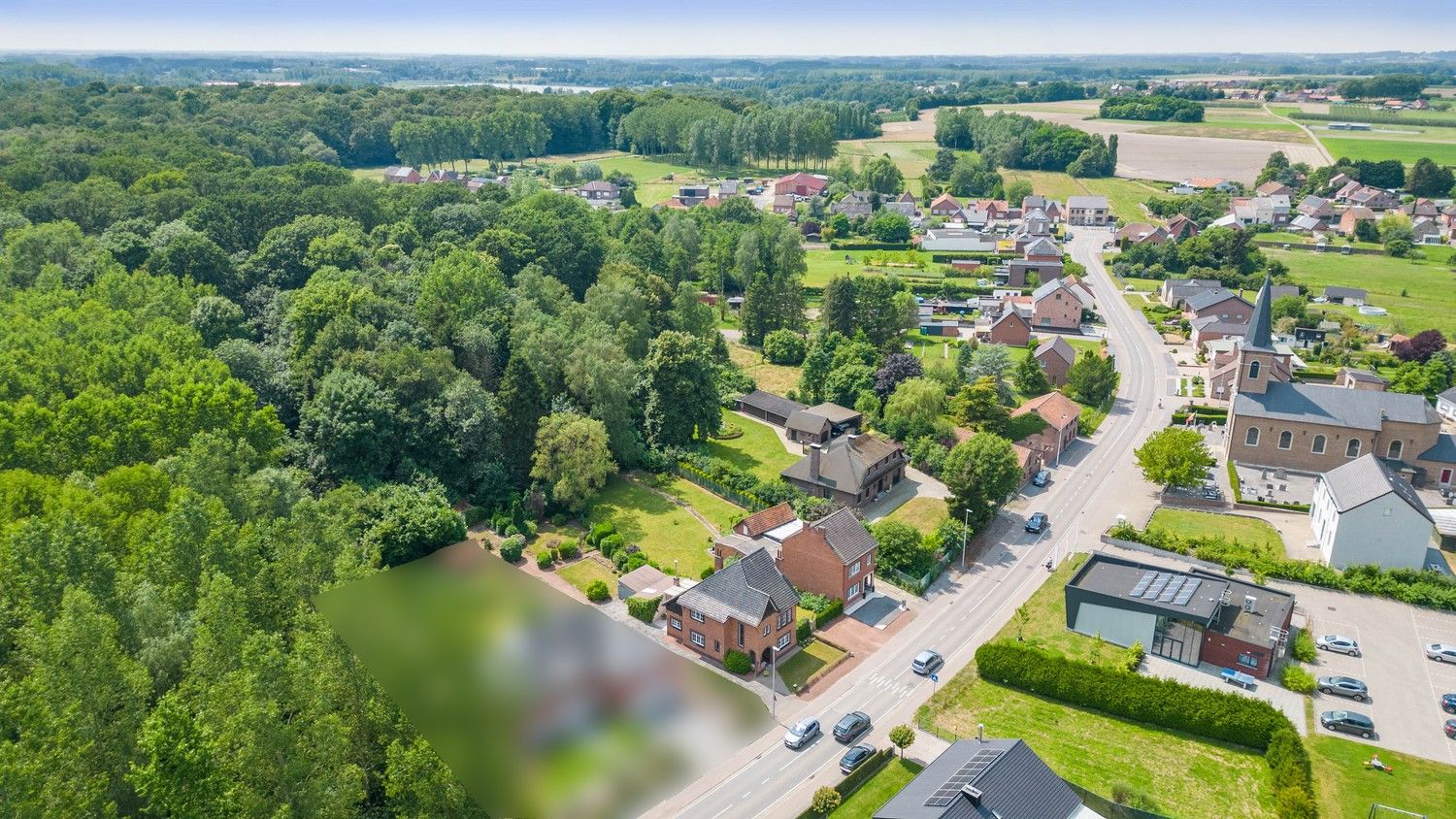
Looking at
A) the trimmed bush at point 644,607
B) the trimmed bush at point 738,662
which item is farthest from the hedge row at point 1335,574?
the trimmed bush at point 644,607

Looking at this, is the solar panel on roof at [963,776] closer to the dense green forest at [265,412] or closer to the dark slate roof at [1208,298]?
the dense green forest at [265,412]

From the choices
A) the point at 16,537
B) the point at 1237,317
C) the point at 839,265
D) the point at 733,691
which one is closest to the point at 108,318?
the point at 16,537

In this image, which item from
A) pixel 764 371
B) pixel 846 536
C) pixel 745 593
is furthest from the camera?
pixel 764 371

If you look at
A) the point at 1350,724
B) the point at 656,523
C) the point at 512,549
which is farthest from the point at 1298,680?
the point at 512,549

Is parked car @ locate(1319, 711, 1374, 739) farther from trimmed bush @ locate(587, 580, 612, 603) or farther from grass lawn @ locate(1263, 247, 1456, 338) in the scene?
grass lawn @ locate(1263, 247, 1456, 338)

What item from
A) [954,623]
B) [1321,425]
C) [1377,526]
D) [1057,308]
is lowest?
[954,623]

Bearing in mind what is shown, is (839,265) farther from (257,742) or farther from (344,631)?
(344,631)

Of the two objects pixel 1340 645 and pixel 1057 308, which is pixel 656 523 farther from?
pixel 1057 308
